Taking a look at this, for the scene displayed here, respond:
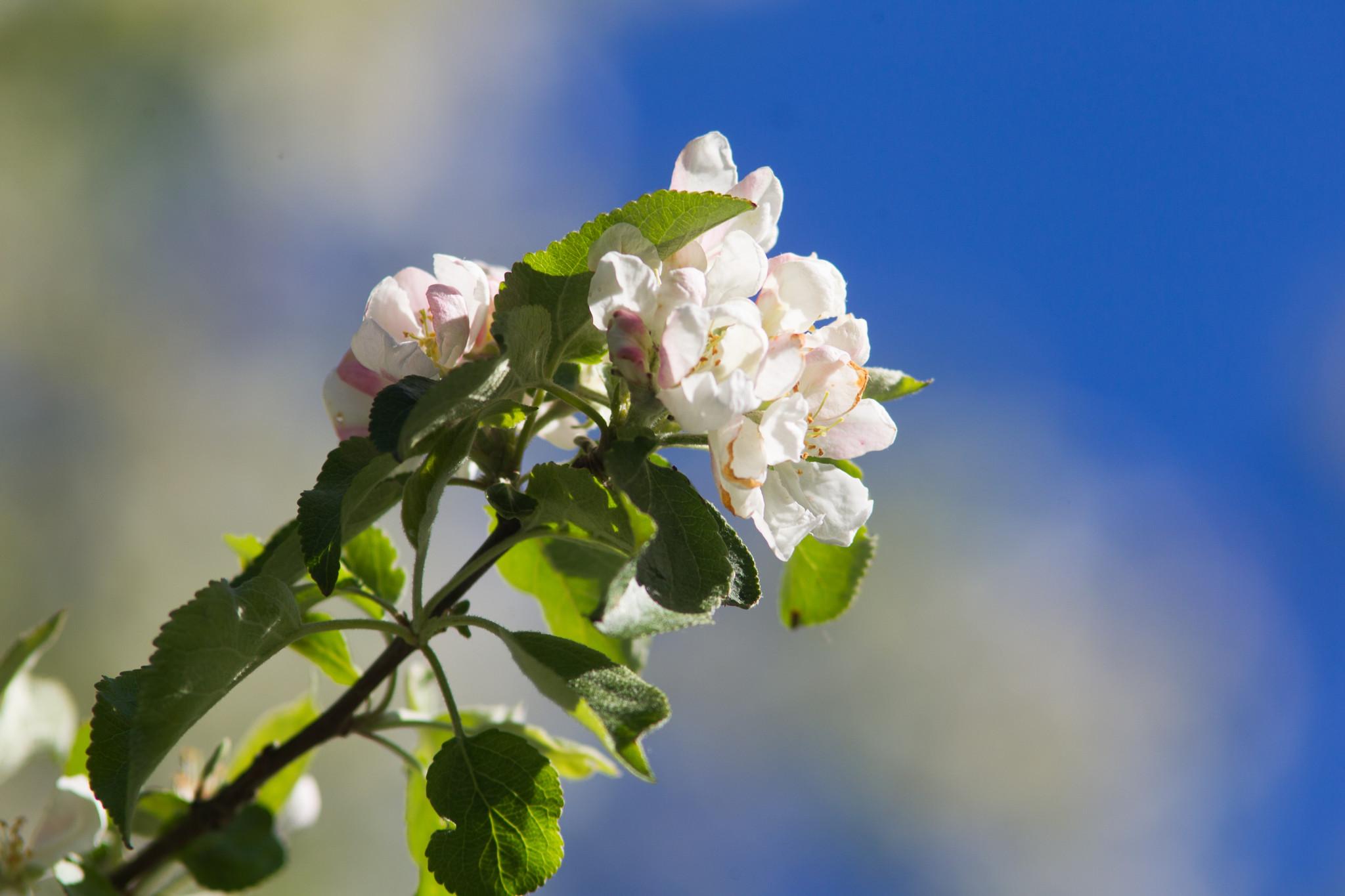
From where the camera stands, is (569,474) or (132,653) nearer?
(569,474)

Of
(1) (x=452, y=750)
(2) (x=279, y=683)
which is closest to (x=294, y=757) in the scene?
(1) (x=452, y=750)

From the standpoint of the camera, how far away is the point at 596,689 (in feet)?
1.87

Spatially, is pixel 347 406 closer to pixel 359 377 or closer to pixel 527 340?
pixel 359 377

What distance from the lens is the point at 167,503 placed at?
370 centimetres

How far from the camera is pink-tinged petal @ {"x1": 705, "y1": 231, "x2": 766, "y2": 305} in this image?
58 cm

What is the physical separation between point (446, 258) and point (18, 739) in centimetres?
60

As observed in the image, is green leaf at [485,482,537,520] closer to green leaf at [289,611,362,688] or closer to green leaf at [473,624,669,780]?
green leaf at [473,624,669,780]

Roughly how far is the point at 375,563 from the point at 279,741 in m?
0.30

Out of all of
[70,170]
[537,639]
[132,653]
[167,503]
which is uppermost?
[70,170]

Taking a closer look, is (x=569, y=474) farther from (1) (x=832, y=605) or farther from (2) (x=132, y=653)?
(2) (x=132, y=653)

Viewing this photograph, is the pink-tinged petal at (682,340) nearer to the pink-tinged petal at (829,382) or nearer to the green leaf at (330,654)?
the pink-tinged petal at (829,382)

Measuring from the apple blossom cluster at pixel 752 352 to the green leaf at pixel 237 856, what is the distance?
0.50 m

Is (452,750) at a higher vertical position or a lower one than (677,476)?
lower

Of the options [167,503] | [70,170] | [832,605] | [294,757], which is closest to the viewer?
[294,757]
